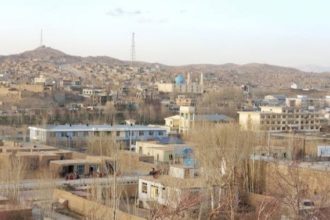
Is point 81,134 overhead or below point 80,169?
overhead

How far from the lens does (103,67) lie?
230ft

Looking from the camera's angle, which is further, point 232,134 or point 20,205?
point 232,134

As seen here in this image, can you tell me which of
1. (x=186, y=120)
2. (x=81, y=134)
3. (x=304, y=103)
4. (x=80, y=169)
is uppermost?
(x=304, y=103)

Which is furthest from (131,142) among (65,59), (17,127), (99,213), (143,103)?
(65,59)

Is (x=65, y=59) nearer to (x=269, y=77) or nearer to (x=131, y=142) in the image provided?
(x=269, y=77)

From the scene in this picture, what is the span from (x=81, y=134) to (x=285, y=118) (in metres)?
8.74

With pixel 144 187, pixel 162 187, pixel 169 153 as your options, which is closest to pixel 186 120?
pixel 169 153

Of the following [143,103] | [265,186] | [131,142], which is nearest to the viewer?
[265,186]

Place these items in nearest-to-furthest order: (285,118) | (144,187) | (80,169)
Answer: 1. (144,187)
2. (80,169)
3. (285,118)

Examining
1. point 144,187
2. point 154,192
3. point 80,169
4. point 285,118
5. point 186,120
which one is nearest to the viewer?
point 154,192

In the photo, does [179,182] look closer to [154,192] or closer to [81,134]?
[154,192]

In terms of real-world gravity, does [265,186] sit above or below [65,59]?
below

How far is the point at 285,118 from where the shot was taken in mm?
25203

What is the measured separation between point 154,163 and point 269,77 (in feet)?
222
